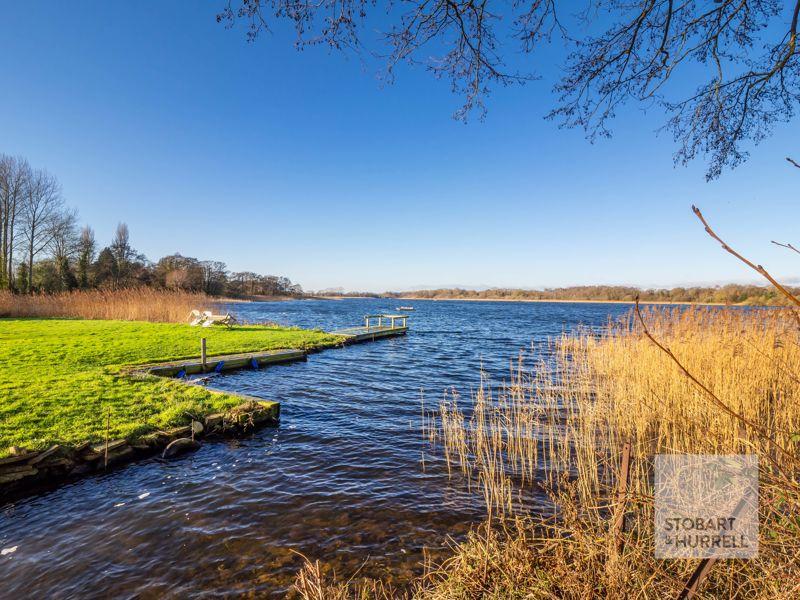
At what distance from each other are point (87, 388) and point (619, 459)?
35.9 feet

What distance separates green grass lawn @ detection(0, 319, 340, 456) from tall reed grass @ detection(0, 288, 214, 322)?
6.87 m

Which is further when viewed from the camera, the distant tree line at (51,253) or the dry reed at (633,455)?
the distant tree line at (51,253)

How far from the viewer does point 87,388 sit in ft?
27.5

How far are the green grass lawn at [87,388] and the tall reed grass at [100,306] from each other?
6.87m

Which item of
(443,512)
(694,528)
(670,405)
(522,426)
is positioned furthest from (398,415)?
(694,528)

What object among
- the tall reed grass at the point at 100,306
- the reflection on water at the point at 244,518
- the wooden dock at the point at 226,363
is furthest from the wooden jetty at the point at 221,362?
the tall reed grass at the point at 100,306

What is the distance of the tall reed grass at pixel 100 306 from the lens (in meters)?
22.9

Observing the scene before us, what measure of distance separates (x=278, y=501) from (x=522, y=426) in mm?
5735

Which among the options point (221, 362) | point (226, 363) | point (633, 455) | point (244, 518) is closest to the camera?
point (244, 518)

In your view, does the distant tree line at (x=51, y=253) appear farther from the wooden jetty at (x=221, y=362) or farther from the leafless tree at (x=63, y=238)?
the wooden jetty at (x=221, y=362)

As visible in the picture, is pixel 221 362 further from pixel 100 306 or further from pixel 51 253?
pixel 51 253

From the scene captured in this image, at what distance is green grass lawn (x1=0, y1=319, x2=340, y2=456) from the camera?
6.38m

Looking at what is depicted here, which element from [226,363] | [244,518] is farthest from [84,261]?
[244,518]

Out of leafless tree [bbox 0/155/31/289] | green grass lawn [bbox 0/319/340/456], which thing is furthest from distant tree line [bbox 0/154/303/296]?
green grass lawn [bbox 0/319/340/456]
